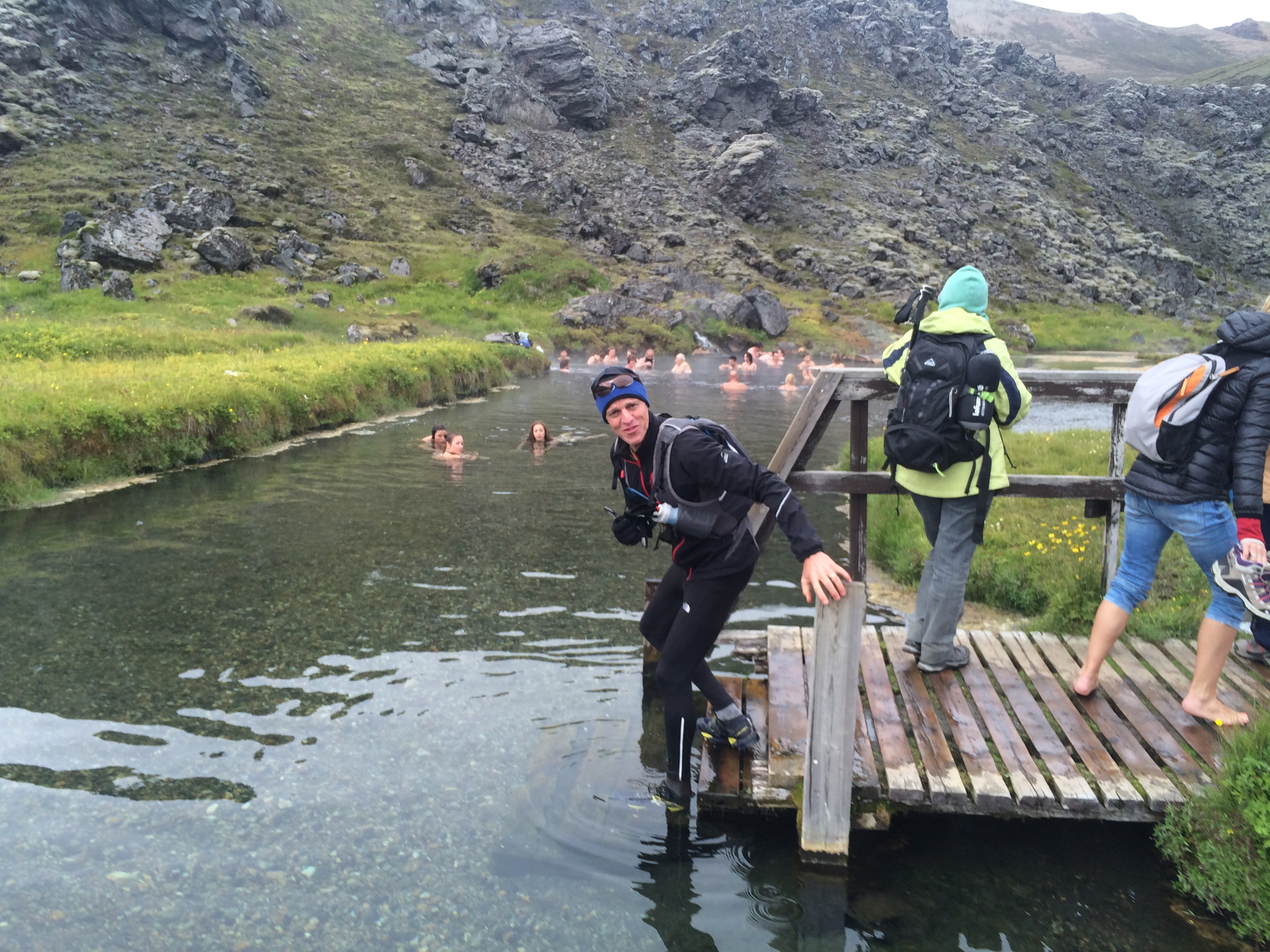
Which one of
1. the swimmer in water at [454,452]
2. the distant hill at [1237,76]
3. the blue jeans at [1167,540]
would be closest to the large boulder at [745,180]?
the swimmer in water at [454,452]

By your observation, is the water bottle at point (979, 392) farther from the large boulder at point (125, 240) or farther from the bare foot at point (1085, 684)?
the large boulder at point (125, 240)

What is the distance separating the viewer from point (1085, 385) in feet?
22.0

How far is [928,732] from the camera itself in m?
5.32

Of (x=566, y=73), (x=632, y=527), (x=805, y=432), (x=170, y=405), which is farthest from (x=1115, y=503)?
(x=566, y=73)

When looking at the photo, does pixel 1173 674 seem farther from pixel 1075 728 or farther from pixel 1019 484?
pixel 1019 484

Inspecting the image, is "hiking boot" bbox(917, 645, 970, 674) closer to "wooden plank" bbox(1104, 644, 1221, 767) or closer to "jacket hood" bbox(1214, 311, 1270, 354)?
"wooden plank" bbox(1104, 644, 1221, 767)

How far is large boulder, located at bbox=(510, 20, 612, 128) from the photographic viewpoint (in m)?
95.5

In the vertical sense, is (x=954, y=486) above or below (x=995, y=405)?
below

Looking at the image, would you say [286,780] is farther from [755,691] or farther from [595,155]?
[595,155]

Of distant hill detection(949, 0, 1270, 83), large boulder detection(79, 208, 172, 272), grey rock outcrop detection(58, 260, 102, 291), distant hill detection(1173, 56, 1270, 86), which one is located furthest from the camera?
distant hill detection(949, 0, 1270, 83)

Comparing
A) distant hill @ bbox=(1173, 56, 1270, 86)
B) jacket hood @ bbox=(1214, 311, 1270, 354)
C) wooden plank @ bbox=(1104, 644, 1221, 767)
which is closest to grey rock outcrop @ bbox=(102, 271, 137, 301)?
wooden plank @ bbox=(1104, 644, 1221, 767)

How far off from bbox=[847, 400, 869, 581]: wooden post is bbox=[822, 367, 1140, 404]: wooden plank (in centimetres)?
19

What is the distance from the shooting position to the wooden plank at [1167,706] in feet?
16.4

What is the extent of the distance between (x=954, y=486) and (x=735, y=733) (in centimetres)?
219
